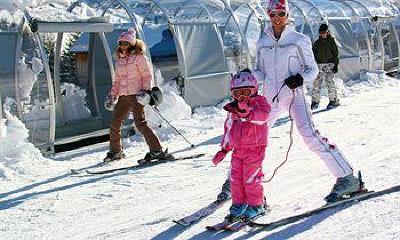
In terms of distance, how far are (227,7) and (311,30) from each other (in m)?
3.62

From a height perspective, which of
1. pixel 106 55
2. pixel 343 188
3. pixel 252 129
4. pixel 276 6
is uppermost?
pixel 276 6

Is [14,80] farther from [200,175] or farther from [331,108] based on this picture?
[331,108]

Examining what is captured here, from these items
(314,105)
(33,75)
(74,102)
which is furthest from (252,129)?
(314,105)

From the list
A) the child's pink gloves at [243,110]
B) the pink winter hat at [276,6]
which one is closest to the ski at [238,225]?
the child's pink gloves at [243,110]

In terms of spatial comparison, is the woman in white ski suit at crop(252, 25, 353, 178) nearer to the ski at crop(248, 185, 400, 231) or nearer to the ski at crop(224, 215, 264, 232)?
the ski at crop(248, 185, 400, 231)

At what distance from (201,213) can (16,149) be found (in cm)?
374

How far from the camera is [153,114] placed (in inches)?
431

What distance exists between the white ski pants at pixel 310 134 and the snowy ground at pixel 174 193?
14.8 inches

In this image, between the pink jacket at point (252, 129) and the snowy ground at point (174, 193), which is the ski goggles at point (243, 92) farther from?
the snowy ground at point (174, 193)

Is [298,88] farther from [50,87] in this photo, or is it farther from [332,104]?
[332,104]

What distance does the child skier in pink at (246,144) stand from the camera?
5.14 meters

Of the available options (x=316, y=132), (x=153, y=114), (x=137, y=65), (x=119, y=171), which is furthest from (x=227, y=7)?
(x=316, y=132)

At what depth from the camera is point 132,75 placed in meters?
8.29

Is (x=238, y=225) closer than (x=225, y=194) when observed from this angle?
Yes
